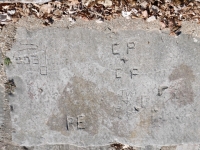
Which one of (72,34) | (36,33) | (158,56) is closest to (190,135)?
(158,56)

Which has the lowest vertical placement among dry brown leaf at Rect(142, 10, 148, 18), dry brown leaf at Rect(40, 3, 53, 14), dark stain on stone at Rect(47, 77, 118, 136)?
dark stain on stone at Rect(47, 77, 118, 136)

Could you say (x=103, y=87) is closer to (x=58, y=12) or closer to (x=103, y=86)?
(x=103, y=86)

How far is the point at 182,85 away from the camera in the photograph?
190cm

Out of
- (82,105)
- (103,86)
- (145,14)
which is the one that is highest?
(145,14)

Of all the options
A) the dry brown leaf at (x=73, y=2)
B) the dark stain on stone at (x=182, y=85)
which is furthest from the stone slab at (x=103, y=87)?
the dry brown leaf at (x=73, y=2)

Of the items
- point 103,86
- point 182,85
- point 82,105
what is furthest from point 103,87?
point 182,85

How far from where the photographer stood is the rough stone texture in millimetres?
1891

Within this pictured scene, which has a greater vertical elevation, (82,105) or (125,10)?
(125,10)

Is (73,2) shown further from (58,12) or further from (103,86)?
(103,86)

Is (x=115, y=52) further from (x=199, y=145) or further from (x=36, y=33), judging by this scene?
(x=199, y=145)

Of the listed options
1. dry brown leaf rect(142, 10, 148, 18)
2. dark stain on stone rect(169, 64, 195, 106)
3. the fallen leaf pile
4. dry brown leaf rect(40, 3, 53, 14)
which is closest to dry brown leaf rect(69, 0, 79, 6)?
the fallen leaf pile

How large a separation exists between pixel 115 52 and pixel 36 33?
1.43ft

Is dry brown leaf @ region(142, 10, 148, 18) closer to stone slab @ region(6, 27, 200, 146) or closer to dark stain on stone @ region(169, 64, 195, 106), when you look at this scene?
stone slab @ region(6, 27, 200, 146)

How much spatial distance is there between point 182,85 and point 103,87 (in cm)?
42
